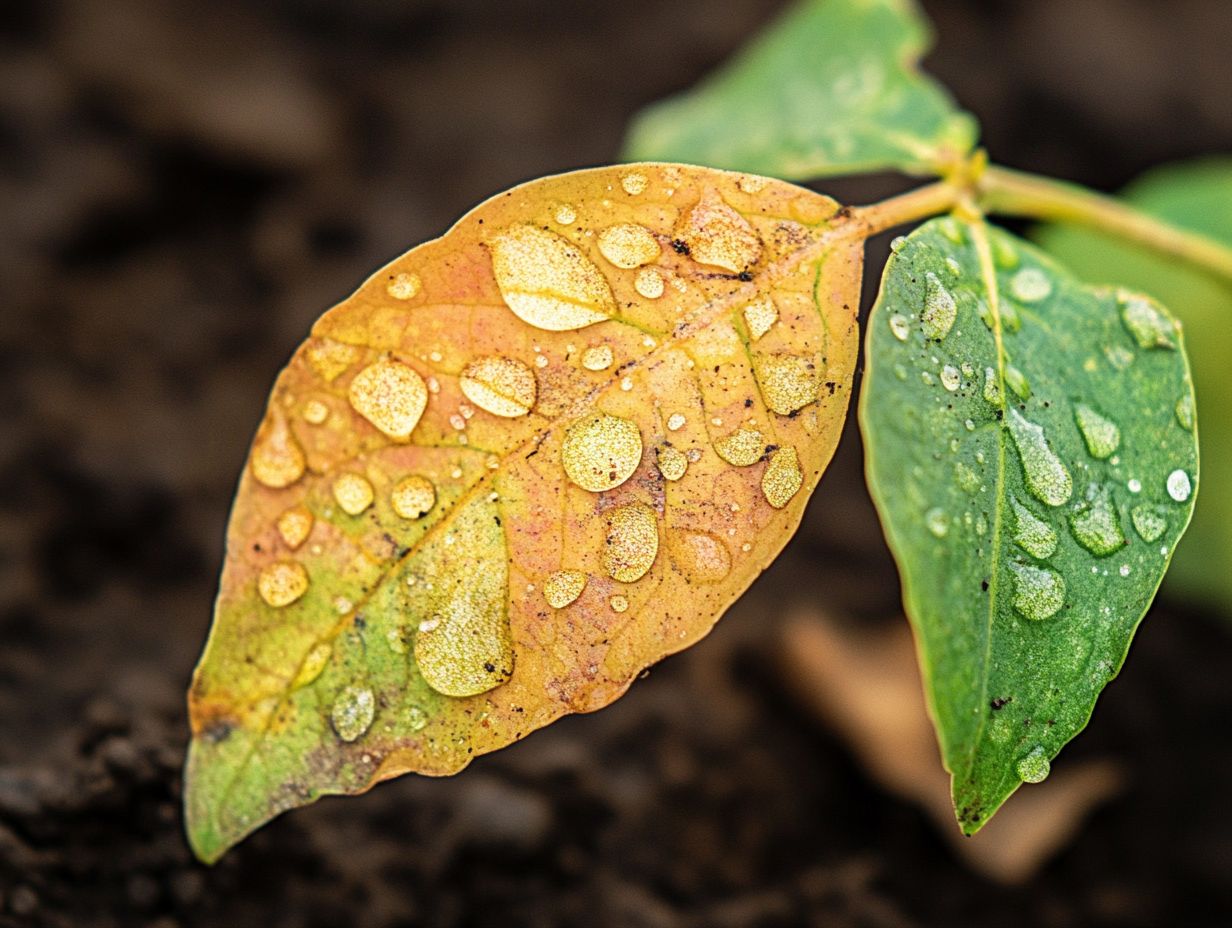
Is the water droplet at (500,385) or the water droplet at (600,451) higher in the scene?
the water droplet at (500,385)

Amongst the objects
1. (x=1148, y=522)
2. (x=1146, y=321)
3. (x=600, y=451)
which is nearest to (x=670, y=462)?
(x=600, y=451)

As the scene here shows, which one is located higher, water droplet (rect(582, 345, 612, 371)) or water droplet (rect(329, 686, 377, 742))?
water droplet (rect(582, 345, 612, 371))

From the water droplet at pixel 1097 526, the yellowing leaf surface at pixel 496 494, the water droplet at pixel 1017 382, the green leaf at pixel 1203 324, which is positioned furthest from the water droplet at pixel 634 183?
the green leaf at pixel 1203 324

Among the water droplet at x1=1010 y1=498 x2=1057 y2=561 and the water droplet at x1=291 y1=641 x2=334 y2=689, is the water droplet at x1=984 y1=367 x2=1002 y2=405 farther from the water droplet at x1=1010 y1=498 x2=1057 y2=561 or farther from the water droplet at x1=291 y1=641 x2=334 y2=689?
the water droplet at x1=291 y1=641 x2=334 y2=689

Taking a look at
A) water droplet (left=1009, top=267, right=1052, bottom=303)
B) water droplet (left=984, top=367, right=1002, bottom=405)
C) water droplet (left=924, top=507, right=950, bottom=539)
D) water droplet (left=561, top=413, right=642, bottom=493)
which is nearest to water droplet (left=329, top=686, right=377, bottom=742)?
water droplet (left=561, top=413, right=642, bottom=493)

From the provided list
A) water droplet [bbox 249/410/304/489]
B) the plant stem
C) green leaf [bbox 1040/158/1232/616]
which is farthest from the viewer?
green leaf [bbox 1040/158/1232/616]

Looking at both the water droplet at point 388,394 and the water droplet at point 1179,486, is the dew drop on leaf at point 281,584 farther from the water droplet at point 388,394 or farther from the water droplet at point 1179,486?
the water droplet at point 1179,486

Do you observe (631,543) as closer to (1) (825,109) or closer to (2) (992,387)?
(2) (992,387)
